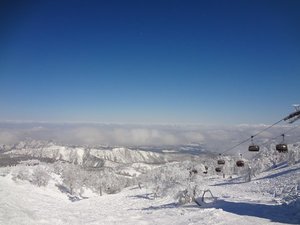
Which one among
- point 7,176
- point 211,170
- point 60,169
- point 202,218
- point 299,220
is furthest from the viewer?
point 211,170

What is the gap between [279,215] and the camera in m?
22.4

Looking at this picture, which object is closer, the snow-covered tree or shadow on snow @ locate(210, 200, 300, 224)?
shadow on snow @ locate(210, 200, 300, 224)

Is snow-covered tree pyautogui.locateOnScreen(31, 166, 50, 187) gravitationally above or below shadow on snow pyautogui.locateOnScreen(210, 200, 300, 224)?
below

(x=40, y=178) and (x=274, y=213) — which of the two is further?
(x=40, y=178)

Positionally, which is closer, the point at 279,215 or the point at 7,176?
the point at 279,215

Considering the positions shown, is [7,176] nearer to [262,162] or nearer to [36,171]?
[36,171]

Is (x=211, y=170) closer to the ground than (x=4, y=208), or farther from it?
closer to the ground

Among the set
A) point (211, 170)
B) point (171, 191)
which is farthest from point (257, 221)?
point (211, 170)

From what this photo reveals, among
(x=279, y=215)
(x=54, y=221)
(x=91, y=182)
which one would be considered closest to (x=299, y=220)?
(x=279, y=215)

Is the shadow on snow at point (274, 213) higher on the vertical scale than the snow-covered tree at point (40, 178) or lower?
higher

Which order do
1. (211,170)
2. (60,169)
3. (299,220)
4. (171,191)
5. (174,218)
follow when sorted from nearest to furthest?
(299,220) < (174,218) < (171,191) < (60,169) < (211,170)

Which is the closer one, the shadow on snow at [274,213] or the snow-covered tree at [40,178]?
the shadow on snow at [274,213]

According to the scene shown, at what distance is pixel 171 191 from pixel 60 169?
9024 cm

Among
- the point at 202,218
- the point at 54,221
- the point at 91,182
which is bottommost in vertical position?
the point at 91,182
